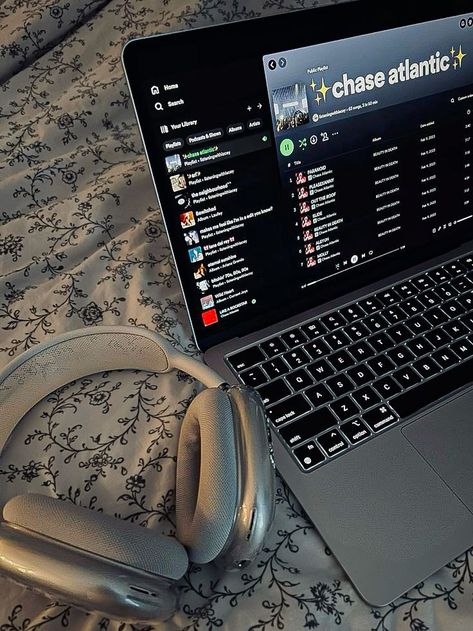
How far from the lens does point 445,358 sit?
0.54 metres

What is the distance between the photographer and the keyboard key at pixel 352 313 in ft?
1.93

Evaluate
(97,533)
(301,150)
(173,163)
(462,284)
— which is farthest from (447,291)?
(97,533)

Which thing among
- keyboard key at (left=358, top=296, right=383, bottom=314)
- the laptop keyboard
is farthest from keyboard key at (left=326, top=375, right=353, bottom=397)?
keyboard key at (left=358, top=296, right=383, bottom=314)

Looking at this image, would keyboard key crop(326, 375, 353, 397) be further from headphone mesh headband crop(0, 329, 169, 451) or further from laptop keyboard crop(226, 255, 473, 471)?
headphone mesh headband crop(0, 329, 169, 451)

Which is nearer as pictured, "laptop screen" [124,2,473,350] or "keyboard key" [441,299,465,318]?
"laptop screen" [124,2,473,350]

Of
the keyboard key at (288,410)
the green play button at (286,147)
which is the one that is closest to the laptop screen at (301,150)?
the green play button at (286,147)

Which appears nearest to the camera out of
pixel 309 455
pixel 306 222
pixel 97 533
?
pixel 97 533

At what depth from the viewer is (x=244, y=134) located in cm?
51

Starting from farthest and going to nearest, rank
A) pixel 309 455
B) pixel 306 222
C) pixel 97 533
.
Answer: pixel 306 222 < pixel 309 455 < pixel 97 533

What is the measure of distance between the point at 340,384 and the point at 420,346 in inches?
3.8

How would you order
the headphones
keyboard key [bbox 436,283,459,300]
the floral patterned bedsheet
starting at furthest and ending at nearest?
keyboard key [bbox 436,283,459,300] → the floral patterned bedsheet → the headphones

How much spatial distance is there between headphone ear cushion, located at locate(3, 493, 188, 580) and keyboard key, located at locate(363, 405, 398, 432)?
22 centimetres

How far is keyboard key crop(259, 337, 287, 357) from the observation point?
0.56 metres

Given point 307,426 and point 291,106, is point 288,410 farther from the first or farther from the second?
point 291,106
